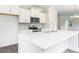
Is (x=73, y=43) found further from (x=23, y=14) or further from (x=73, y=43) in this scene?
(x=23, y=14)

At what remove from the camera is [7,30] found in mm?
806

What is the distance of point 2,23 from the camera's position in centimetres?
78

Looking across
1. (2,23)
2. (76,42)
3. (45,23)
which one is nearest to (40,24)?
(45,23)

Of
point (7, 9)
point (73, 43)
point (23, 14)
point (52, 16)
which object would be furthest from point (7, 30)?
point (73, 43)

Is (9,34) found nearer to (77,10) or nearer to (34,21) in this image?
(34,21)

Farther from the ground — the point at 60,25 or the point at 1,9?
the point at 1,9

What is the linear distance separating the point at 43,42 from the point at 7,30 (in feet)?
1.19

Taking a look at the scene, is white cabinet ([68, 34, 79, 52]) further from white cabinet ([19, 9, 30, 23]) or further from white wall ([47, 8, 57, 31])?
white cabinet ([19, 9, 30, 23])

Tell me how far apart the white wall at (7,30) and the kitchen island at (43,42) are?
95 mm

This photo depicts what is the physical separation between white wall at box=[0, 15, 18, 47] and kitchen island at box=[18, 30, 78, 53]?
0.10 m

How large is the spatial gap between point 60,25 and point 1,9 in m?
0.58

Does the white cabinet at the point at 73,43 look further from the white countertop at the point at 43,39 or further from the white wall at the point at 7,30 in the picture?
the white wall at the point at 7,30

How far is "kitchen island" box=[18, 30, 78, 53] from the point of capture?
672 millimetres

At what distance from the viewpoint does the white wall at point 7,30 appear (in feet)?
2.50
